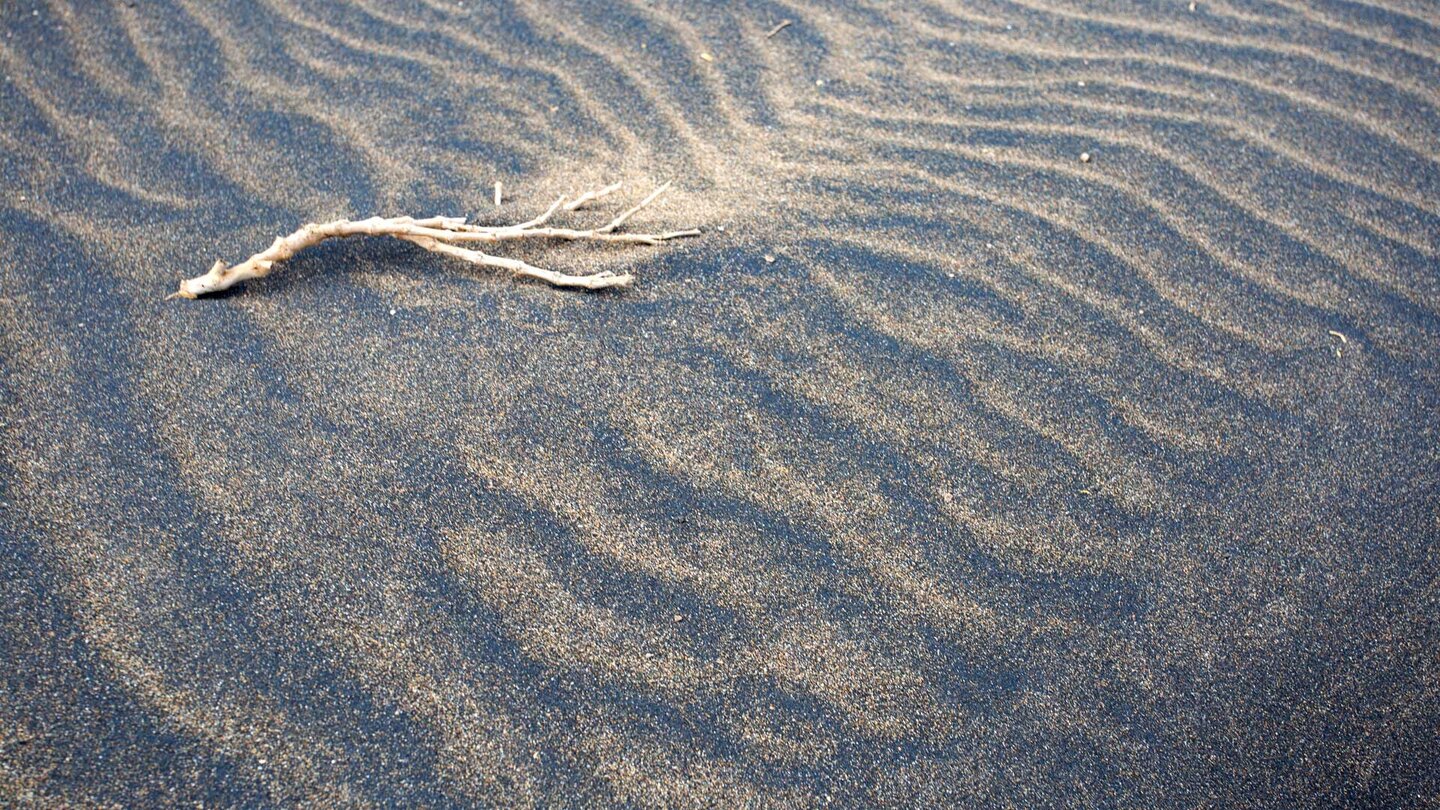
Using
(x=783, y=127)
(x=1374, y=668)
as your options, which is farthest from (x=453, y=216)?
(x=1374, y=668)

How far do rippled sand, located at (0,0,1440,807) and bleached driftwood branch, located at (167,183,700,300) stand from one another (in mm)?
45

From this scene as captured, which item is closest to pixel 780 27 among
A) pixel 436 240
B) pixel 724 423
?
pixel 436 240

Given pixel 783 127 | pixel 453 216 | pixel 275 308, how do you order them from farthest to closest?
pixel 783 127 < pixel 453 216 < pixel 275 308

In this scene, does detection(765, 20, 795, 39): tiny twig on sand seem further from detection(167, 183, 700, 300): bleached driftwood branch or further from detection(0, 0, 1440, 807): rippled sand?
detection(167, 183, 700, 300): bleached driftwood branch

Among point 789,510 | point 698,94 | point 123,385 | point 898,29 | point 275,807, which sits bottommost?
point 275,807

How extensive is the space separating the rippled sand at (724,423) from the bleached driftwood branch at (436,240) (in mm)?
45

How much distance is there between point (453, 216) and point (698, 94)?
0.81m

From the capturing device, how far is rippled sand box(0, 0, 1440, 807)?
1.65m

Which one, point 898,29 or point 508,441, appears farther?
point 898,29

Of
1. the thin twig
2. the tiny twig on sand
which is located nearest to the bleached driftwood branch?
the thin twig

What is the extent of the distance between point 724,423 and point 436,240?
776 millimetres

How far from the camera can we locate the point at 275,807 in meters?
1.51

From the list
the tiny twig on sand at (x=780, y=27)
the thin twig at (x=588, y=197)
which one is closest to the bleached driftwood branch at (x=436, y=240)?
the thin twig at (x=588, y=197)

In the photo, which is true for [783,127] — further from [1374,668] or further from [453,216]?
[1374,668]
